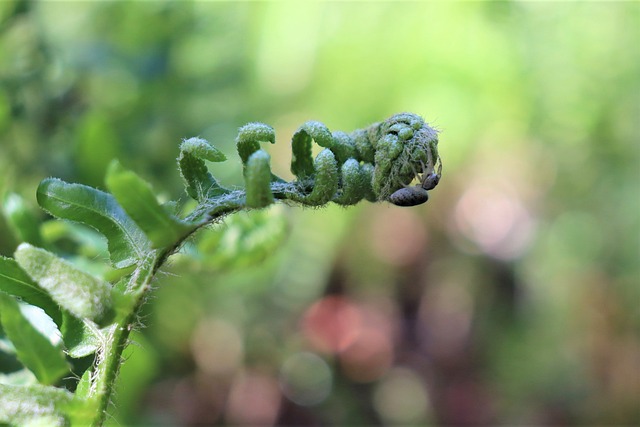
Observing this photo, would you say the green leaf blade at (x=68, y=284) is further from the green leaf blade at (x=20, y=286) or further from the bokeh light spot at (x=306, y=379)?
the bokeh light spot at (x=306, y=379)

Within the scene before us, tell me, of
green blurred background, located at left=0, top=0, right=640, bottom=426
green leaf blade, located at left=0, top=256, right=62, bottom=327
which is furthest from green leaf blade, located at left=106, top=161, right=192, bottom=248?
green blurred background, located at left=0, top=0, right=640, bottom=426

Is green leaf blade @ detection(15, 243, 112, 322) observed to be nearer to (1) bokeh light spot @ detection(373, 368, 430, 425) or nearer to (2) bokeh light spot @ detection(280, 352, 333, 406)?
(2) bokeh light spot @ detection(280, 352, 333, 406)

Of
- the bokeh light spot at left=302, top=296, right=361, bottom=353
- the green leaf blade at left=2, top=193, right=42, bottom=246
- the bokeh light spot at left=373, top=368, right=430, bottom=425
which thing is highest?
the bokeh light spot at left=302, top=296, right=361, bottom=353

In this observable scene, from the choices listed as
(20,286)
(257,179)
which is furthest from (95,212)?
(257,179)

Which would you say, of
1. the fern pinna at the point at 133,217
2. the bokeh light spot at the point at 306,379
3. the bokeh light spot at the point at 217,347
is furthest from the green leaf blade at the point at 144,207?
the bokeh light spot at the point at 306,379

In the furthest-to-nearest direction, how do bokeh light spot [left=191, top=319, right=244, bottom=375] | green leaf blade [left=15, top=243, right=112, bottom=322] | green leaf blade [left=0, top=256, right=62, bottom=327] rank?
bokeh light spot [left=191, top=319, right=244, bottom=375]
green leaf blade [left=0, top=256, right=62, bottom=327]
green leaf blade [left=15, top=243, right=112, bottom=322]

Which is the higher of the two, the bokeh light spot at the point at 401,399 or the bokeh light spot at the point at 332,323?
the bokeh light spot at the point at 332,323
